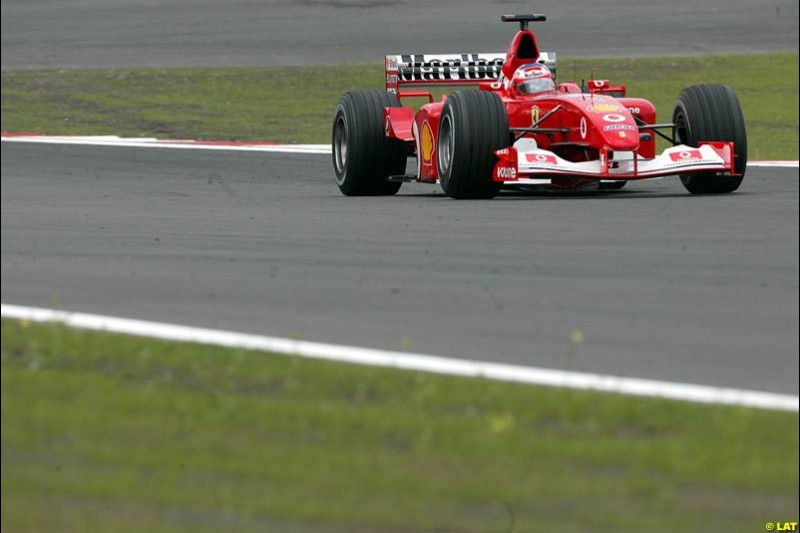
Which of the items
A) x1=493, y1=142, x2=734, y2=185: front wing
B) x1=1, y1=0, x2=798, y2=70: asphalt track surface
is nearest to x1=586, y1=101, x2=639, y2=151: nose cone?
x1=493, y1=142, x2=734, y2=185: front wing

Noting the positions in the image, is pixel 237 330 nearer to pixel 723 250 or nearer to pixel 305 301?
pixel 305 301

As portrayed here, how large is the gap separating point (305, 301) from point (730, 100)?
7.86 metres

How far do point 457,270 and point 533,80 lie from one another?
6426 mm

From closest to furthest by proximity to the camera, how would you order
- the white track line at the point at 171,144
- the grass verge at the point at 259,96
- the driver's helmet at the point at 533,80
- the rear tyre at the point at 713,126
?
the rear tyre at the point at 713,126 < the driver's helmet at the point at 533,80 < the white track line at the point at 171,144 < the grass verge at the point at 259,96

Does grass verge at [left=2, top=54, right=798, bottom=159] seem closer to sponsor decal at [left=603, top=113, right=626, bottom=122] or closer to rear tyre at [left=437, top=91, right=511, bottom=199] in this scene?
sponsor decal at [left=603, top=113, right=626, bottom=122]

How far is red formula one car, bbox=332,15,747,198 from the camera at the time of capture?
560 inches

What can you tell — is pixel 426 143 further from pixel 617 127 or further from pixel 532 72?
pixel 617 127

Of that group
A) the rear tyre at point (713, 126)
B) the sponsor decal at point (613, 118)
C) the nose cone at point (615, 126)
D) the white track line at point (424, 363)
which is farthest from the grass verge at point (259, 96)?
the white track line at point (424, 363)

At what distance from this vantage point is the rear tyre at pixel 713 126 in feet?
49.3

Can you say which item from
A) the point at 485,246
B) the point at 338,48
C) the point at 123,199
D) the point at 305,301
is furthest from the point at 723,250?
the point at 338,48

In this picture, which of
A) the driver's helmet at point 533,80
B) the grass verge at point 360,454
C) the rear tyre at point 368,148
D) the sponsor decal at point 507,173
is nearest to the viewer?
the grass verge at point 360,454

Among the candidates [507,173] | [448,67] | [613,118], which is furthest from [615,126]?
[448,67]

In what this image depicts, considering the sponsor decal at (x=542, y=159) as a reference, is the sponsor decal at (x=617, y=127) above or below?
above

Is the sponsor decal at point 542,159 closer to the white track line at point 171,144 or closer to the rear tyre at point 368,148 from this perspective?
the rear tyre at point 368,148
